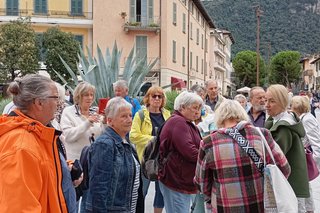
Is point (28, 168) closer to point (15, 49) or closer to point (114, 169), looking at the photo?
point (114, 169)

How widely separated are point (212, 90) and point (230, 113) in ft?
11.8

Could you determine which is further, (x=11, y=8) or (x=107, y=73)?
(x=11, y=8)

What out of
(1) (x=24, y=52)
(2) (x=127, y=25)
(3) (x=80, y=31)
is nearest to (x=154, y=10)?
(2) (x=127, y=25)

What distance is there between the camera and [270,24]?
459 ft

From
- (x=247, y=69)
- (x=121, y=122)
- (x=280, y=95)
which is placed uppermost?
(x=247, y=69)

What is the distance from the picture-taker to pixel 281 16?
145 meters

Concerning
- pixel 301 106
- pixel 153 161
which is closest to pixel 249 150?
pixel 153 161

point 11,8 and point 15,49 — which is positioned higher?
point 11,8

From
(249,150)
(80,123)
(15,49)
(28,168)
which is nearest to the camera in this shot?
(28,168)

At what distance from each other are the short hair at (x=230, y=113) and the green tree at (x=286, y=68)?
91.2m

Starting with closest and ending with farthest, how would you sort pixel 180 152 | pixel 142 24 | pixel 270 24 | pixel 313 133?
1. pixel 180 152
2. pixel 313 133
3. pixel 142 24
4. pixel 270 24

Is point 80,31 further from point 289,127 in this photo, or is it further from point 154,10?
point 289,127

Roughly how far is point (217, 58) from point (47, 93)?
213 ft

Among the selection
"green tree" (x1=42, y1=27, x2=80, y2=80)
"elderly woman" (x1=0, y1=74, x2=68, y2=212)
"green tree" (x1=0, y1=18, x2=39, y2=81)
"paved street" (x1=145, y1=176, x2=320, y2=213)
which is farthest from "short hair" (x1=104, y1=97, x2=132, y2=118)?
"green tree" (x1=42, y1=27, x2=80, y2=80)
